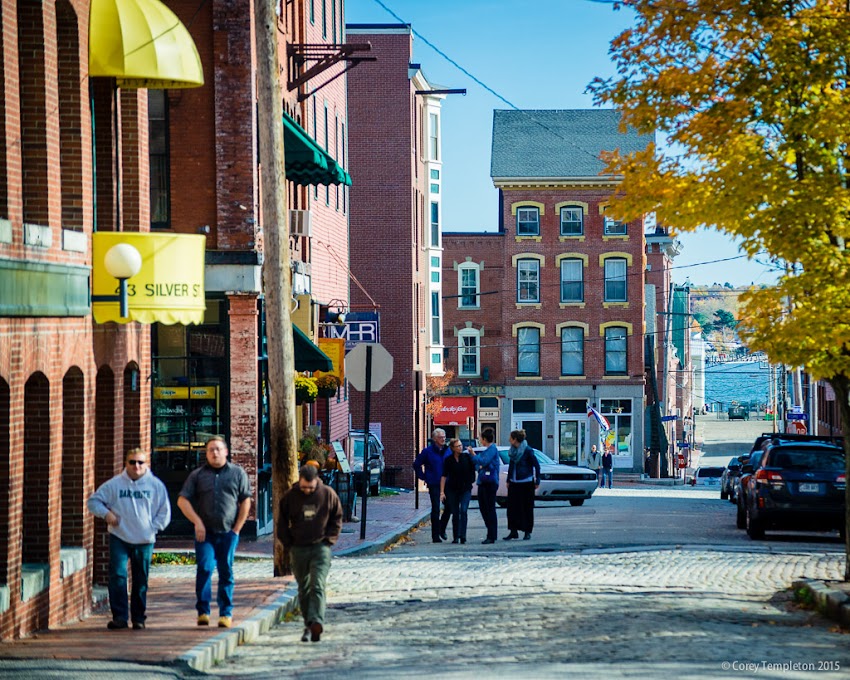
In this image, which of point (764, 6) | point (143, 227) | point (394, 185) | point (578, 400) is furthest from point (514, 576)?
point (578, 400)

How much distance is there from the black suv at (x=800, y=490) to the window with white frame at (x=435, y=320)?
32.4 m

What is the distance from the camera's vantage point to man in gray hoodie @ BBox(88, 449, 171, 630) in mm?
12250

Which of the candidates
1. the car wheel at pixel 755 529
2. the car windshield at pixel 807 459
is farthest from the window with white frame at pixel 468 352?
the car windshield at pixel 807 459

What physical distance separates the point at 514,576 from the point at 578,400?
170ft

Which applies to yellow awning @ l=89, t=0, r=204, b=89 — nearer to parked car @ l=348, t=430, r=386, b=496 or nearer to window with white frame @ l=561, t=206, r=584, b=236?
parked car @ l=348, t=430, r=386, b=496

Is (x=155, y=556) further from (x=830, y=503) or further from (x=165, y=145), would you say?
(x=830, y=503)

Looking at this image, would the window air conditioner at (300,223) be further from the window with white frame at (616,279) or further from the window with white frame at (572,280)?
the window with white frame at (616,279)

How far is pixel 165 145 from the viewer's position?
71.8 feet

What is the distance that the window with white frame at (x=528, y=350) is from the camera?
67.9m

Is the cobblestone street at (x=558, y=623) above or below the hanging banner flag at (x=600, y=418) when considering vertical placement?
below

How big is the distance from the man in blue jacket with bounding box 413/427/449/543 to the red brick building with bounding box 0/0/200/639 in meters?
7.42

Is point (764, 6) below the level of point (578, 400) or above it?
above

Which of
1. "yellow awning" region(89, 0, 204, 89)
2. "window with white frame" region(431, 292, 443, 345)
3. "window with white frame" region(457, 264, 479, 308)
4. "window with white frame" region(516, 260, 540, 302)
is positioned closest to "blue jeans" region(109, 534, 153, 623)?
"yellow awning" region(89, 0, 204, 89)

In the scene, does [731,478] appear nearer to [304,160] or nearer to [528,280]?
[304,160]
